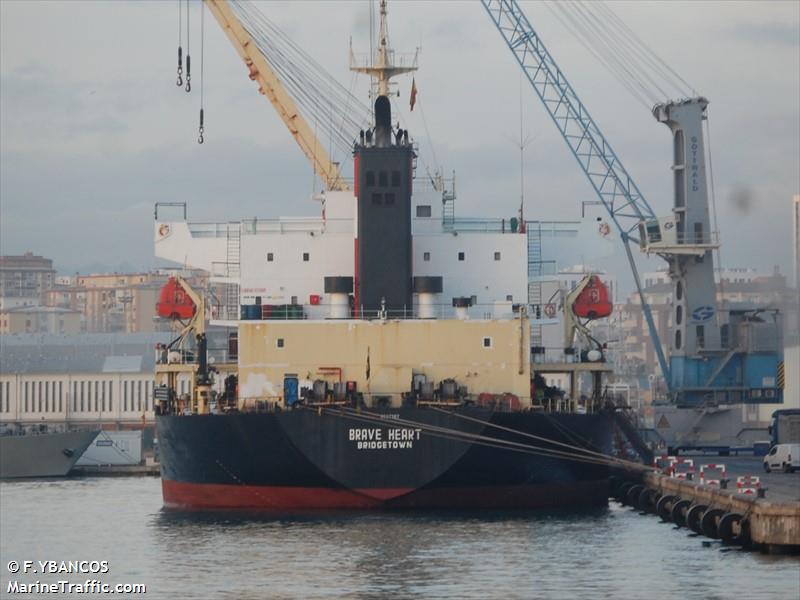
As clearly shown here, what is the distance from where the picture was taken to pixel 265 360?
2135 inches

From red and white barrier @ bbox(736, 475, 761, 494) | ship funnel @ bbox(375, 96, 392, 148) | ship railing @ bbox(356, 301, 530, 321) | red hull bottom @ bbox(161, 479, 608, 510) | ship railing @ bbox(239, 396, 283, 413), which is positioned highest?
ship funnel @ bbox(375, 96, 392, 148)

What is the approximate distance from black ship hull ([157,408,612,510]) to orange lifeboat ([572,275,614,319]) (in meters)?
4.82

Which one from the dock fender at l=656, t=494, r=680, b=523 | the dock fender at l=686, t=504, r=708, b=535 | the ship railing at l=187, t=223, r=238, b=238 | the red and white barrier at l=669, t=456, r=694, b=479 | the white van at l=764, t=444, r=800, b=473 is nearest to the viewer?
the dock fender at l=686, t=504, r=708, b=535

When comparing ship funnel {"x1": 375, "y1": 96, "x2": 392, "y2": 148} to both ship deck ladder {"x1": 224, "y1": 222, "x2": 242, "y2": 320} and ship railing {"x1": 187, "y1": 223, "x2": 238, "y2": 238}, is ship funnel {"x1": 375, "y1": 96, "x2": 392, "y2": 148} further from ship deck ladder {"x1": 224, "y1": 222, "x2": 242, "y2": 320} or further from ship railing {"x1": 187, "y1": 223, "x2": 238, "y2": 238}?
ship railing {"x1": 187, "y1": 223, "x2": 238, "y2": 238}

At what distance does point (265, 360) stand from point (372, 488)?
5.67 m

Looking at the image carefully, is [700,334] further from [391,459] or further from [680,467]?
[391,459]

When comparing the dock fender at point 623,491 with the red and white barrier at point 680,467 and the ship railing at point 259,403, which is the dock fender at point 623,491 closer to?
the red and white barrier at point 680,467

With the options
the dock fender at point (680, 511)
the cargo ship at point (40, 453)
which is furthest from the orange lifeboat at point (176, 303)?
the cargo ship at point (40, 453)

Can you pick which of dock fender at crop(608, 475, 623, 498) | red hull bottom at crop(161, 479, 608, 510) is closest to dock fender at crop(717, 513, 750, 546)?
red hull bottom at crop(161, 479, 608, 510)

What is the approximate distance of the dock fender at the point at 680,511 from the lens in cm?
4997

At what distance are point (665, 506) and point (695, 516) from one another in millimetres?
3823

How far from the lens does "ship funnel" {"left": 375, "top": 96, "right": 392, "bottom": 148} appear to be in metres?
56.2

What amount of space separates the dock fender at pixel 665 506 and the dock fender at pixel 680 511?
0.68 meters

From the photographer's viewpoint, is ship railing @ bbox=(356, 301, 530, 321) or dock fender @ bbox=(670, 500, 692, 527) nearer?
dock fender @ bbox=(670, 500, 692, 527)
